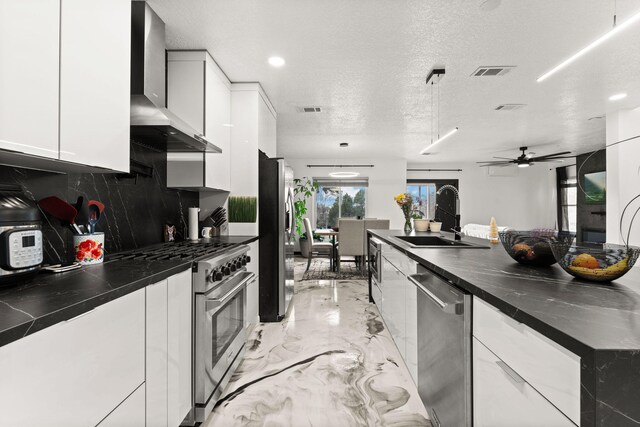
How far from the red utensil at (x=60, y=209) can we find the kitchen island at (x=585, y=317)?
5.42ft

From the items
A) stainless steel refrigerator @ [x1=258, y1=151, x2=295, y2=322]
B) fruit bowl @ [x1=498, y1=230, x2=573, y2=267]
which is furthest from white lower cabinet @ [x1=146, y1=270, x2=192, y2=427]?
stainless steel refrigerator @ [x1=258, y1=151, x2=295, y2=322]

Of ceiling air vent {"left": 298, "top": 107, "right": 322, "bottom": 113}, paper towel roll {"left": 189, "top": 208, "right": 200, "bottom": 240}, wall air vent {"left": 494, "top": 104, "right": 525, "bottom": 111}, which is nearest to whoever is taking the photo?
paper towel roll {"left": 189, "top": 208, "right": 200, "bottom": 240}

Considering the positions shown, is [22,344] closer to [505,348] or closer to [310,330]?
[505,348]

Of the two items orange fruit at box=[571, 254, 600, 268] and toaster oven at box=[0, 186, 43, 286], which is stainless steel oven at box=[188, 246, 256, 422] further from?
orange fruit at box=[571, 254, 600, 268]

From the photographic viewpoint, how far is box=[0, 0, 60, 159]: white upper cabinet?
0.97 m

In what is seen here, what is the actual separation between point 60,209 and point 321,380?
1.76 m

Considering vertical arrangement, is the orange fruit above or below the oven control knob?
above

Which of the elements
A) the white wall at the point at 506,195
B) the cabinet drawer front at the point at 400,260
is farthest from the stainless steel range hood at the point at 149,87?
the white wall at the point at 506,195

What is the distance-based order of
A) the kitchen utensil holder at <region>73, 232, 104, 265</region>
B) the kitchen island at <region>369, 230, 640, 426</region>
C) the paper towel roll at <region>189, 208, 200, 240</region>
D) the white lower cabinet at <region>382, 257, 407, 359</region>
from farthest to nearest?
the paper towel roll at <region>189, 208, 200, 240</region> → the white lower cabinet at <region>382, 257, 407, 359</region> → the kitchen utensil holder at <region>73, 232, 104, 265</region> → the kitchen island at <region>369, 230, 640, 426</region>

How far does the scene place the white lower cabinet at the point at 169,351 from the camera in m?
1.29

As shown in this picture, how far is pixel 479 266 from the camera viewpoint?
1.45 m

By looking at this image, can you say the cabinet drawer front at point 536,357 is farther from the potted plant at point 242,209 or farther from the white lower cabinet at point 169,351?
the potted plant at point 242,209

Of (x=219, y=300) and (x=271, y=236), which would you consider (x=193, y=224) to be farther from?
(x=219, y=300)

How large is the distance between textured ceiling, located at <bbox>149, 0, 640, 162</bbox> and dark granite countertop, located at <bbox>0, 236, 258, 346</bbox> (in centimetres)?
172
